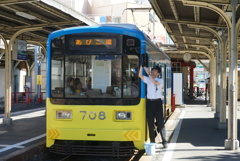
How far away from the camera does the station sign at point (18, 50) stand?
14078 mm

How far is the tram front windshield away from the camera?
7.99 metres

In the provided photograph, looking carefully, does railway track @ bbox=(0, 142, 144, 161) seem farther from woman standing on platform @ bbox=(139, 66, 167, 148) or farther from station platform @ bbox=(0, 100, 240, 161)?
woman standing on platform @ bbox=(139, 66, 167, 148)

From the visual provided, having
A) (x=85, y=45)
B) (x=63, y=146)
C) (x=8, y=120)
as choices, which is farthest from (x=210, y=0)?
(x=8, y=120)

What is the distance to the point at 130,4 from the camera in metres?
48.8

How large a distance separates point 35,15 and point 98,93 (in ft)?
19.0

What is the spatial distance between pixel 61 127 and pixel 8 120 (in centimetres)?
631

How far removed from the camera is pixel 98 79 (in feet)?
26.2

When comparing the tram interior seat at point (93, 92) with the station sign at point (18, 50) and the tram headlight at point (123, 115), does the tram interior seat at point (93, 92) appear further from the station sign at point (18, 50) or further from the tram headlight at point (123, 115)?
the station sign at point (18, 50)

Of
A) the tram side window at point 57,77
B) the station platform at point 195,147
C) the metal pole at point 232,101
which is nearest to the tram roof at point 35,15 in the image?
the tram side window at point 57,77

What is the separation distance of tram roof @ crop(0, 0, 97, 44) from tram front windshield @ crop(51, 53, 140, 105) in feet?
11.3

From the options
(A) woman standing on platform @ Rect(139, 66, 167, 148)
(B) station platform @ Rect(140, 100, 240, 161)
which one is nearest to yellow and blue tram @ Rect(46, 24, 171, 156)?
(A) woman standing on platform @ Rect(139, 66, 167, 148)

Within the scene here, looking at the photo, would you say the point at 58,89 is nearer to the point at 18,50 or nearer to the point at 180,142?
the point at 180,142

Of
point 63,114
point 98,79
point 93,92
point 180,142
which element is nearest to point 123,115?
point 93,92

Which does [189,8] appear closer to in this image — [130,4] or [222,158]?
[222,158]
